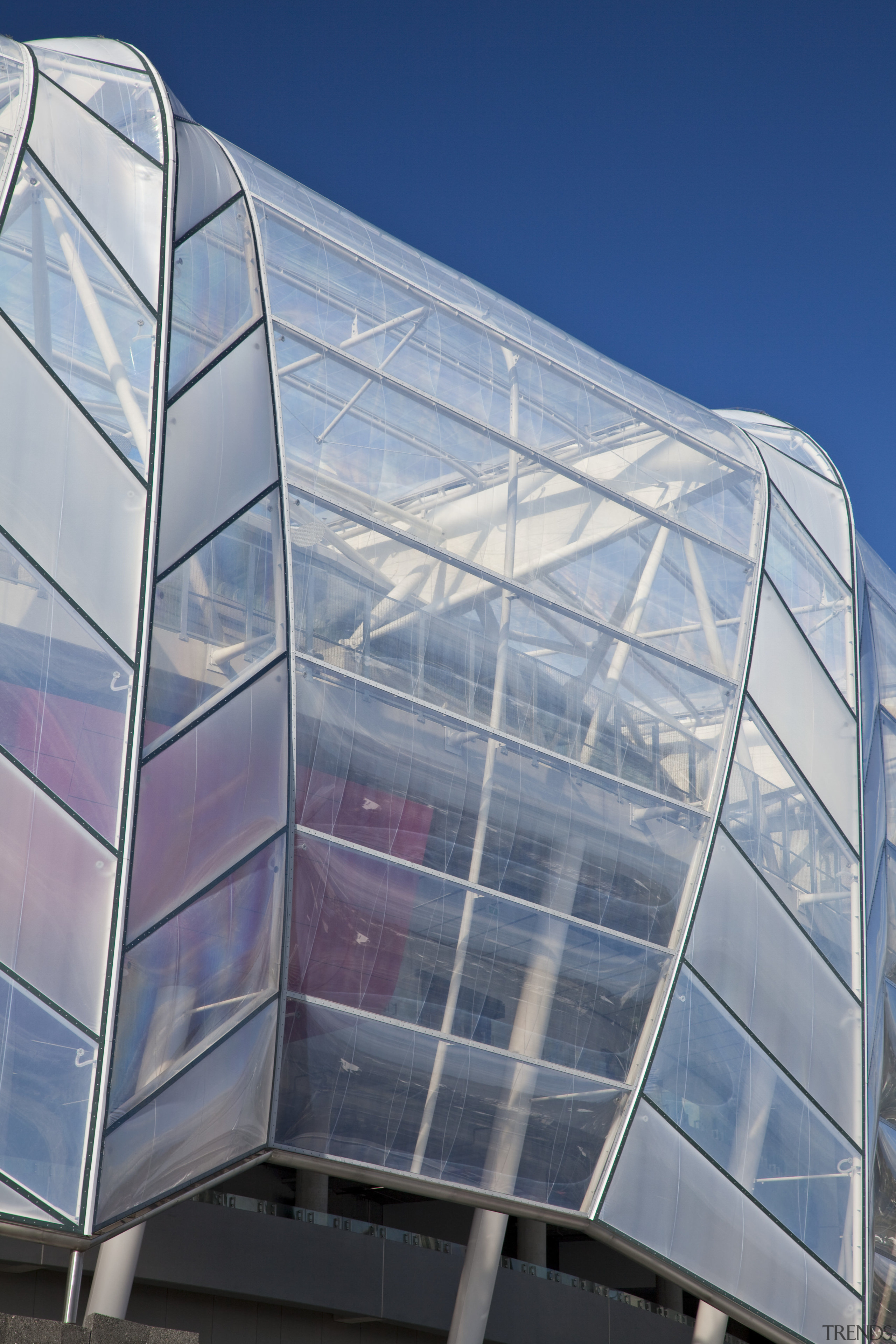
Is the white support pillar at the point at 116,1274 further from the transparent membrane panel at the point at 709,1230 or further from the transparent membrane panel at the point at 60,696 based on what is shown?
the transparent membrane panel at the point at 60,696

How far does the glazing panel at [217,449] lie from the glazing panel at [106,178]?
1053 millimetres

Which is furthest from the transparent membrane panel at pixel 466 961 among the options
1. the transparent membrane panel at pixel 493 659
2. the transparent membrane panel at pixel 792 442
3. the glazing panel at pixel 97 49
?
the transparent membrane panel at pixel 792 442

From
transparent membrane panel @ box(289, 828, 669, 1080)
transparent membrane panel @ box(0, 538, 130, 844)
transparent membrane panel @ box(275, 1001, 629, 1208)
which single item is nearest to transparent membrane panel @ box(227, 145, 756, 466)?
transparent membrane panel @ box(0, 538, 130, 844)

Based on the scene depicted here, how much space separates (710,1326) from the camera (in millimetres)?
18953

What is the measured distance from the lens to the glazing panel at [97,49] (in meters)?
14.9

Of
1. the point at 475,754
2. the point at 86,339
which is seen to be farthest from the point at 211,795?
the point at 86,339

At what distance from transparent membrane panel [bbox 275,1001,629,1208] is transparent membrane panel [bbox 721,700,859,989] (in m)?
3.81

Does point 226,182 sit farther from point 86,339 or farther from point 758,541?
point 758,541

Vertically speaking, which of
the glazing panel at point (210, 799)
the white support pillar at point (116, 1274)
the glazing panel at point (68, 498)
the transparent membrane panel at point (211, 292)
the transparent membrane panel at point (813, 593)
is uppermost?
the transparent membrane panel at point (813, 593)

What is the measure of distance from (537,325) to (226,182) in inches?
183

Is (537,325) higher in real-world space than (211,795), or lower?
higher

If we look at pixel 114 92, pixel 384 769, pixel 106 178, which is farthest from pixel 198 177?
pixel 384 769

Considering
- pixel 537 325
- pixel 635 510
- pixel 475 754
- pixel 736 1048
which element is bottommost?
pixel 736 1048

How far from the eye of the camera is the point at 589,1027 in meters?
14.5
